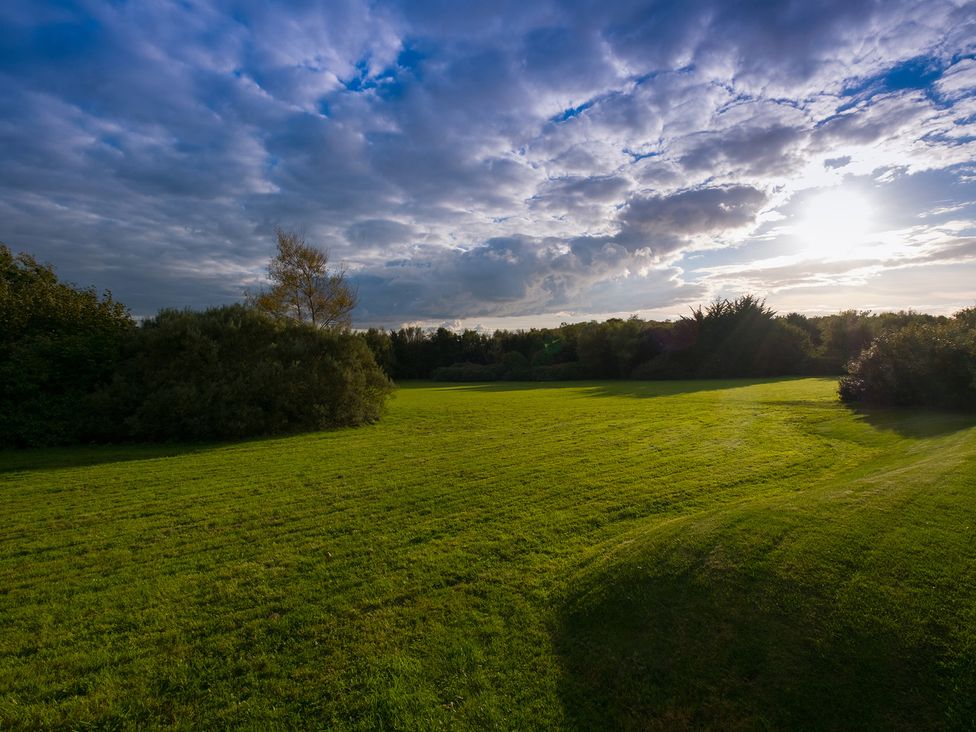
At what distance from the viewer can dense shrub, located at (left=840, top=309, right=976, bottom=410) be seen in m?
14.0

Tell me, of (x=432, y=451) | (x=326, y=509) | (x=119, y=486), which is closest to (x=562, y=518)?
(x=326, y=509)

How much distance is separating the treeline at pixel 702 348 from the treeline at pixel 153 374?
14304mm

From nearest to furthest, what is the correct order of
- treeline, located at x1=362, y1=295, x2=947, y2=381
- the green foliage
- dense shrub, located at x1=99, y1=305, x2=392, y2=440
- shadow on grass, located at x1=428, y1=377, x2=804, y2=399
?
1. the green foliage
2. dense shrub, located at x1=99, y1=305, x2=392, y2=440
3. shadow on grass, located at x1=428, y1=377, x2=804, y2=399
4. treeline, located at x1=362, y1=295, x2=947, y2=381

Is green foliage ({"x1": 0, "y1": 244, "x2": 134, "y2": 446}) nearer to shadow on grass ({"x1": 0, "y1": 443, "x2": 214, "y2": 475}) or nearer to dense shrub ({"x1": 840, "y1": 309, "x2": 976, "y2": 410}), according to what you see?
shadow on grass ({"x1": 0, "y1": 443, "x2": 214, "y2": 475})

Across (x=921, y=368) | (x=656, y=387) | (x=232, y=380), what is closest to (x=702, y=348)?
(x=656, y=387)

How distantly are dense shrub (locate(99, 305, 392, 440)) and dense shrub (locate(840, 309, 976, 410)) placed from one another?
59.9ft

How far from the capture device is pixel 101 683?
3.46 metres

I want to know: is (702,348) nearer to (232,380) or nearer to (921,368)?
(921,368)

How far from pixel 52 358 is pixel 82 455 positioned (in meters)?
4.17

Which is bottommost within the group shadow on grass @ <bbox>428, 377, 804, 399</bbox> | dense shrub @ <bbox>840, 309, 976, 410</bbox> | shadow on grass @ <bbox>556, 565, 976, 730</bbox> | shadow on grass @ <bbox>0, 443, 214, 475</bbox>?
shadow on grass @ <bbox>428, 377, 804, 399</bbox>

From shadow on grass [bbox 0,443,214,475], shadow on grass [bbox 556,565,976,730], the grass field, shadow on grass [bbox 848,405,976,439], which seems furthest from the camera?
shadow on grass [bbox 848,405,976,439]

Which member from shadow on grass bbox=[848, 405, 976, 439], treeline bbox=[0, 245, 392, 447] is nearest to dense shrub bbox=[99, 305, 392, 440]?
treeline bbox=[0, 245, 392, 447]

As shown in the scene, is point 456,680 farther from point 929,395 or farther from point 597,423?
point 929,395

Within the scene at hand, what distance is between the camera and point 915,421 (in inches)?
521
